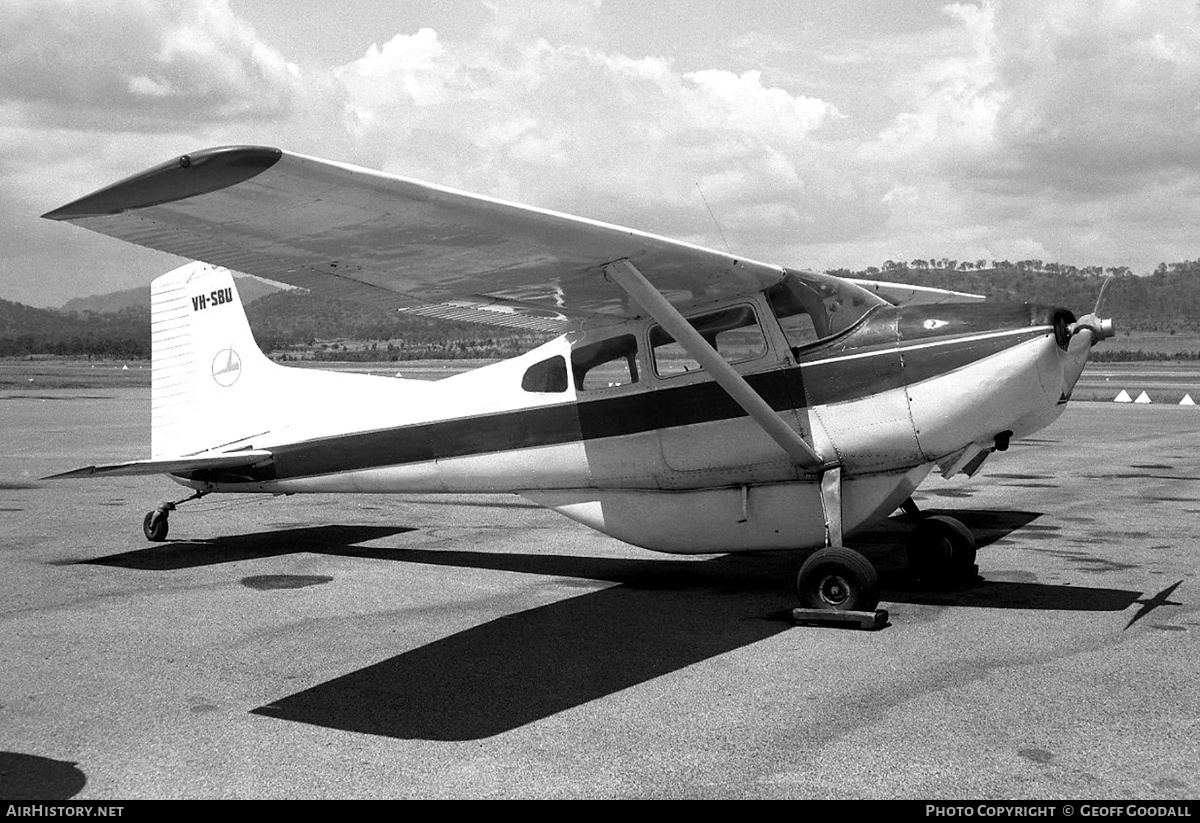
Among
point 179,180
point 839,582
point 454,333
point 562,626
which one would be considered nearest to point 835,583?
point 839,582

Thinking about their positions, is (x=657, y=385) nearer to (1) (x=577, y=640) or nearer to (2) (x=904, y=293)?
(1) (x=577, y=640)

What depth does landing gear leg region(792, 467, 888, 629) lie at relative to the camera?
6.86 metres

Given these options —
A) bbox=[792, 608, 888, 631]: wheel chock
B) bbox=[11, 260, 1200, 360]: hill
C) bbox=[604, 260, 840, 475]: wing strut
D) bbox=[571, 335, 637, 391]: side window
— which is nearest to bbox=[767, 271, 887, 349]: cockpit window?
bbox=[604, 260, 840, 475]: wing strut

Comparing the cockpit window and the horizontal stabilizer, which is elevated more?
the cockpit window

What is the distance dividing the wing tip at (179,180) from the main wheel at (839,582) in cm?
434

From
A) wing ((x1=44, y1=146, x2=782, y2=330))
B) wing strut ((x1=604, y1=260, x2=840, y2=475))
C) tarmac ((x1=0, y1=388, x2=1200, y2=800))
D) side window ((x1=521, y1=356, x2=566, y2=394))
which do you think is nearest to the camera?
tarmac ((x1=0, y1=388, x2=1200, y2=800))

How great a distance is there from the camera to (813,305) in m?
7.81

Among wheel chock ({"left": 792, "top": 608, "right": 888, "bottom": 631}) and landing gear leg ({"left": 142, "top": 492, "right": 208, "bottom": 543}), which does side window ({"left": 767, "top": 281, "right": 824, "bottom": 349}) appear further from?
landing gear leg ({"left": 142, "top": 492, "right": 208, "bottom": 543})

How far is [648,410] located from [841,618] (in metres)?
2.24

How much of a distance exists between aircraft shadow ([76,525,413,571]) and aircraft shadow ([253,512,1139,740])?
1158 mm

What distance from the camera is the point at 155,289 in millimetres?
10805

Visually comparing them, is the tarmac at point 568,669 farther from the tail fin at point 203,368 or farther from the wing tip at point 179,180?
the wing tip at point 179,180

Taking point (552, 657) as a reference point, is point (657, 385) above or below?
above
